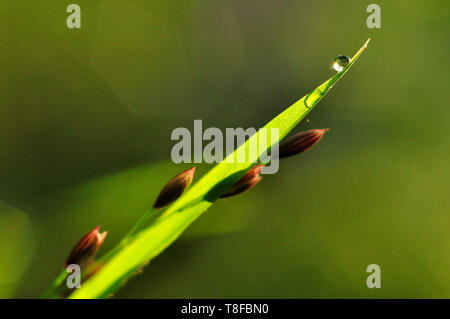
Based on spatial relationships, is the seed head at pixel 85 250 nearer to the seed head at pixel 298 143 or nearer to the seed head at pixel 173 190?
the seed head at pixel 173 190

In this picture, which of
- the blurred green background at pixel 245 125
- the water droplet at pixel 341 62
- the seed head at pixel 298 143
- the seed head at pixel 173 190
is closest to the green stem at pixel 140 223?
the seed head at pixel 173 190

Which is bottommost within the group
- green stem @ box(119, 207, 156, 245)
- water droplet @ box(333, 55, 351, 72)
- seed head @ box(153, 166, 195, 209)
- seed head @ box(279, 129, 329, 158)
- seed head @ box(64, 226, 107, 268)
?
seed head @ box(64, 226, 107, 268)

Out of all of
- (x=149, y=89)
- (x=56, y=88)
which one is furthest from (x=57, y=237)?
(x=149, y=89)

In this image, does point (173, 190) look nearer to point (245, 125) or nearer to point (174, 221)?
point (174, 221)

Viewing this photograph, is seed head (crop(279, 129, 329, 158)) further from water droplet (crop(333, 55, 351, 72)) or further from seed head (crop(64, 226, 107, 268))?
seed head (crop(64, 226, 107, 268))

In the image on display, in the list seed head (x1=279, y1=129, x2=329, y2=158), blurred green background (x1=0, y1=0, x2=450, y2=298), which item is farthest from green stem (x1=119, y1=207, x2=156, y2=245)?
blurred green background (x1=0, y1=0, x2=450, y2=298)

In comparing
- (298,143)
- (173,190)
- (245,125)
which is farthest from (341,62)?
(245,125)

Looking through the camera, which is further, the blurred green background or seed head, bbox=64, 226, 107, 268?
the blurred green background
